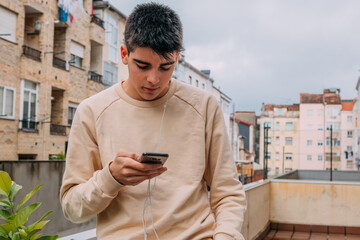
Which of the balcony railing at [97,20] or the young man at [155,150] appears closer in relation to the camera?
the young man at [155,150]

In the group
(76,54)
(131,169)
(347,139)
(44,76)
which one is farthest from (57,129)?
(347,139)

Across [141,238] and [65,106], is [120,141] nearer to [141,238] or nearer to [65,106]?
[141,238]

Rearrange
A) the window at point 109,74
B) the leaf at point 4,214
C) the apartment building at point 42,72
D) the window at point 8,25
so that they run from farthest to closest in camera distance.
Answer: the window at point 109,74 < the apartment building at point 42,72 < the window at point 8,25 < the leaf at point 4,214

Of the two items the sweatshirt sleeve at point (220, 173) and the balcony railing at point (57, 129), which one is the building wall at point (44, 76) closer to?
the balcony railing at point (57, 129)

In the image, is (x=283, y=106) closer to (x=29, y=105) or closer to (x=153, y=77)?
(x=29, y=105)

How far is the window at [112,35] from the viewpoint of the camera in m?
20.1

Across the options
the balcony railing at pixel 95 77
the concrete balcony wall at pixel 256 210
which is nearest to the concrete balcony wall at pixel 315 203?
the concrete balcony wall at pixel 256 210

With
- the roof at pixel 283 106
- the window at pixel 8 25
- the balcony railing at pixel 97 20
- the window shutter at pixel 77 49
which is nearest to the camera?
the window at pixel 8 25

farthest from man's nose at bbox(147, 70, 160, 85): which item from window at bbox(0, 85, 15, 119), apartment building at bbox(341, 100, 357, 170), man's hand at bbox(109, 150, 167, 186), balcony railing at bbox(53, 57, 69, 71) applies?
apartment building at bbox(341, 100, 357, 170)

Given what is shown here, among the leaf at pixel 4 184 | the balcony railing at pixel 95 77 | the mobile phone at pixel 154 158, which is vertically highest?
the balcony railing at pixel 95 77

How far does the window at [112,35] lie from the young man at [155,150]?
1939 centimetres

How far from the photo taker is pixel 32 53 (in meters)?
14.4

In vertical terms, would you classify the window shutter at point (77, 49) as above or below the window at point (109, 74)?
above

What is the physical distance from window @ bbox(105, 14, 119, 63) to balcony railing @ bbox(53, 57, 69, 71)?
4.28 m
